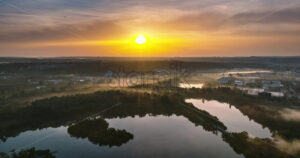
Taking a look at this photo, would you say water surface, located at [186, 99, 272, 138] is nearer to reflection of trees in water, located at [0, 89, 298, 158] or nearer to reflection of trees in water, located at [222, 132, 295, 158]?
reflection of trees in water, located at [0, 89, 298, 158]

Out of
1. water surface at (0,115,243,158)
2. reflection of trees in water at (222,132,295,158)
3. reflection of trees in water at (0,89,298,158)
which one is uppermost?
reflection of trees in water at (0,89,298,158)

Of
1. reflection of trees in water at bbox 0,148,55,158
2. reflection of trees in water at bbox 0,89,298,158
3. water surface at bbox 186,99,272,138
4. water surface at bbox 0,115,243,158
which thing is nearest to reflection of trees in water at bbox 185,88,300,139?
reflection of trees in water at bbox 0,89,298,158

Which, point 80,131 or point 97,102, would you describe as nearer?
point 80,131

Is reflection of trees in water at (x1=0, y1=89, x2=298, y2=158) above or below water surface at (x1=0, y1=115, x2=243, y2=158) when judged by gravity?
above

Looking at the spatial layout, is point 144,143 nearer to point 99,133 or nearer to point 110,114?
point 99,133

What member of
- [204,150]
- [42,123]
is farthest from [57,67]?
[204,150]

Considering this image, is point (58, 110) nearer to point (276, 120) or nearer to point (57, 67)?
point (276, 120)

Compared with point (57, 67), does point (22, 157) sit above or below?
below

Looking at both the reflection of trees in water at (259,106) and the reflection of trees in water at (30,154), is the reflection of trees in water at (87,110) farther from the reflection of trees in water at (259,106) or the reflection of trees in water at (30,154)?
the reflection of trees in water at (259,106)

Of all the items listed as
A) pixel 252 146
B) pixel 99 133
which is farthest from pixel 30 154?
pixel 252 146
